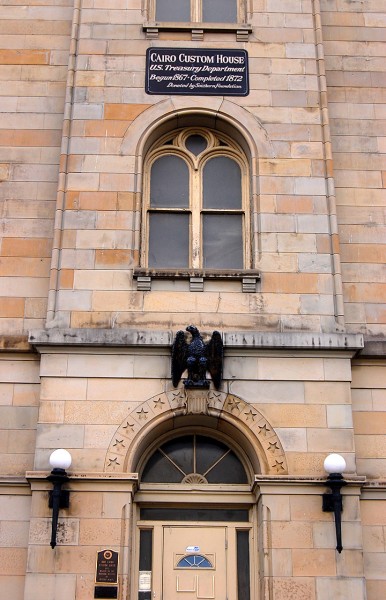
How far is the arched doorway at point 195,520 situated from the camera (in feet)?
37.5

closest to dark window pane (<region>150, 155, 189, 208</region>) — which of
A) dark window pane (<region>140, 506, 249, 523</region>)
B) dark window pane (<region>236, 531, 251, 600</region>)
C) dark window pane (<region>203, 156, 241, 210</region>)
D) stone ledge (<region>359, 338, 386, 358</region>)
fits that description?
dark window pane (<region>203, 156, 241, 210</region>)

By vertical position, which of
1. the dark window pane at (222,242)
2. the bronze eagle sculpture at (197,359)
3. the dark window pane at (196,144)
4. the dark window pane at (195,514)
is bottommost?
the dark window pane at (195,514)

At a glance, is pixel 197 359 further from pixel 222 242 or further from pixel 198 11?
pixel 198 11

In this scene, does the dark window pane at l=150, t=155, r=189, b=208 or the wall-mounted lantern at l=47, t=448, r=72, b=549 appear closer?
the wall-mounted lantern at l=47, t=448, r=72, b=549

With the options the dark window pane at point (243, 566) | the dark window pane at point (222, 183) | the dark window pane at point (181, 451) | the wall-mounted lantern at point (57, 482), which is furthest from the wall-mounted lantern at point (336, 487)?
the dark window pane at point (222, 183)

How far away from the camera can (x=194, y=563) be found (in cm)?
1154

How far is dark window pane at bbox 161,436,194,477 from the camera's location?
484 inches

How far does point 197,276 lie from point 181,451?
8.90 ft

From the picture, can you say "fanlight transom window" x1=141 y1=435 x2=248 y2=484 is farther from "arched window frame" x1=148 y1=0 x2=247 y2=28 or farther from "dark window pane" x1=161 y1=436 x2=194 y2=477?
"arched window frame" x1=148 y1=0 x2=247 y2=28

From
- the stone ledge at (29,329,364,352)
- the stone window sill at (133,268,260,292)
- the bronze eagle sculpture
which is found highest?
A: the stone window sill at (133,268,260,292)

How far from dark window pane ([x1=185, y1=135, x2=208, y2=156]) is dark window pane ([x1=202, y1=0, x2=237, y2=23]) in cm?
241

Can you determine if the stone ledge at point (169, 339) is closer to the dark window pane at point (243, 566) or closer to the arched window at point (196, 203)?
the arched window at point (196, 203)

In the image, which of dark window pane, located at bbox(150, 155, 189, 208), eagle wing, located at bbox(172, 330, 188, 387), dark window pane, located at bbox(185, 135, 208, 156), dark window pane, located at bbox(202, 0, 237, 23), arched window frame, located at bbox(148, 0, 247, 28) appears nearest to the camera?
eagle wing, located at bbox(172, 330, 188, 387)

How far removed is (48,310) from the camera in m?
12.1
